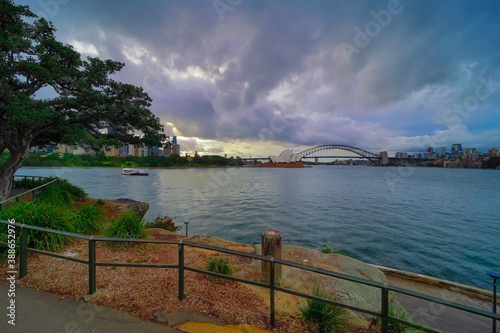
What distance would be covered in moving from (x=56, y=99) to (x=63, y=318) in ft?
34.5

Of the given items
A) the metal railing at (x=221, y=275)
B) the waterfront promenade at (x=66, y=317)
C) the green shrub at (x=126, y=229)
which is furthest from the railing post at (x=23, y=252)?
the green shrub at (x=126, y=229)

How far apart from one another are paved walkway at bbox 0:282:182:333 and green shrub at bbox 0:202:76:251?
1.89 meters

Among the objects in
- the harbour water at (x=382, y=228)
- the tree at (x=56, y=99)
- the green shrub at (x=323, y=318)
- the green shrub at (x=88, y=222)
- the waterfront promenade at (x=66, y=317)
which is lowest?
the harbour water at (x=382, y=228)

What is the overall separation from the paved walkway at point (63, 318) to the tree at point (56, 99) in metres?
7.58

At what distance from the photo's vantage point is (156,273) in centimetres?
495

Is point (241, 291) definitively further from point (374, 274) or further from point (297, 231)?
point (297, 231)

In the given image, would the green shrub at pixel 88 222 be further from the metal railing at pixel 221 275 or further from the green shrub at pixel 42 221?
the metal railing at pixel 221 275

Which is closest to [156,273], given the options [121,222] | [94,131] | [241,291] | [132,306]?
[132,306]

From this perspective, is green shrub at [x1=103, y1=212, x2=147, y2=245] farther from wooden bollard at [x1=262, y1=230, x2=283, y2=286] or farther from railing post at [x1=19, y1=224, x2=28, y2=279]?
wooden bollard at [x1=262, y1=230, x2=283, y2=286]

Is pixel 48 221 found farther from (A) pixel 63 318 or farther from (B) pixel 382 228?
(B) pixel 382 228

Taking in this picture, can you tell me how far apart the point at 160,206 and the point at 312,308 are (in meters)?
25.9

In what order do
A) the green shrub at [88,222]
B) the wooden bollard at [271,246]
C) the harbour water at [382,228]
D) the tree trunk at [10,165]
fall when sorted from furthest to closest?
the harbour water at [382,228] < the tree trunk at [10,165] < the green shrub at [88,222] < the wooden bollard at [271,246]

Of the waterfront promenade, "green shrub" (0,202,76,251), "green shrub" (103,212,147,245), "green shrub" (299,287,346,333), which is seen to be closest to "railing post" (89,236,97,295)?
the waterfront promenade

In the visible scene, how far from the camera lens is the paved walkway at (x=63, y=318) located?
123 inches
